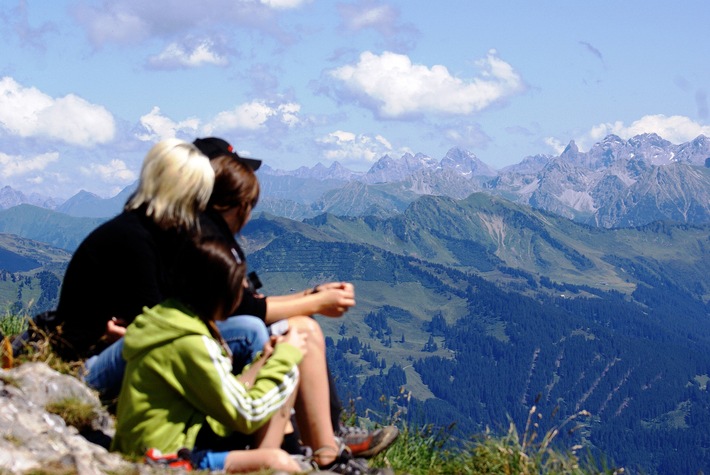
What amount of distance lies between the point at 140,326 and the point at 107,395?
147 centimetres

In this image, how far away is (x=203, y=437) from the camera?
675 cm

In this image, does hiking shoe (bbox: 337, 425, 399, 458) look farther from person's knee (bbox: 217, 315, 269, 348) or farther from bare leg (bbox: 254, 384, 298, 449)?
person's knee (bbox: 217, 315, 269, 348)

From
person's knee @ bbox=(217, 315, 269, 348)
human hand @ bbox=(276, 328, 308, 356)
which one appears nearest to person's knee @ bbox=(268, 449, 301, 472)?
human hand @ bbox=(276, 328, 308, 356)

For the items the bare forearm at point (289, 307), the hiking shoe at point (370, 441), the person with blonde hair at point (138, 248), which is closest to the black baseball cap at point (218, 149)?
the person with blonde hair at point (138, 248)

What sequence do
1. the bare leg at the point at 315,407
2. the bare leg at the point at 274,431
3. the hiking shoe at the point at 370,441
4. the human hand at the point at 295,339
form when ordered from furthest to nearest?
the hiking shoe at the point at 370,441
the bare leg at the point at 315,407
the human hand at the point at 295,339
the bare leg at the point at 274,431

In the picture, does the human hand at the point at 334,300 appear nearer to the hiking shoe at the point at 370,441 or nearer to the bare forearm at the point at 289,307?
the bare forearm at the point at 289,307

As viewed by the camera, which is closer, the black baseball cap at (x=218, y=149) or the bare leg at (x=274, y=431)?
the bare leg at (x=274, y=431)

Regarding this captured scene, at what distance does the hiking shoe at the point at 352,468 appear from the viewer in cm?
680

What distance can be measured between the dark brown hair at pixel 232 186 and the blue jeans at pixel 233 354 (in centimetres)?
112

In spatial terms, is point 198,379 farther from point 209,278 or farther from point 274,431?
point 274,431

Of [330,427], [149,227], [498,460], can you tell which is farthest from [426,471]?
[149,227]

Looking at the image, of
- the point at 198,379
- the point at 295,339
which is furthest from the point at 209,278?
the point at 295,339

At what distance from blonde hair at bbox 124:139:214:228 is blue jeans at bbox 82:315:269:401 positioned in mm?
1004

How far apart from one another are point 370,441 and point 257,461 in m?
1.49
